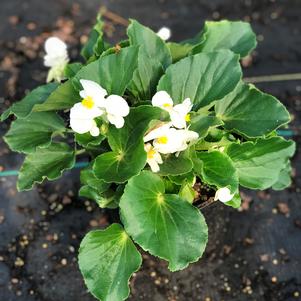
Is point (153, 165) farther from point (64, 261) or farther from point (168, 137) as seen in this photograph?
point (64, 261)

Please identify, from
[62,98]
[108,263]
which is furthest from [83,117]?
[108,263]

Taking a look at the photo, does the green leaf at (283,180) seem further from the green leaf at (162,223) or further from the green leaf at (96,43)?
the green leaf at (96,43)

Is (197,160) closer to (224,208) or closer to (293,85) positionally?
(224,208)

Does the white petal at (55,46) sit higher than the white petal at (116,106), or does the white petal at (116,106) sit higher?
the white petal at (116,106)

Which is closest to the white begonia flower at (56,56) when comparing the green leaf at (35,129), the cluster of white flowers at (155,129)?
the green leaf at (35,129)

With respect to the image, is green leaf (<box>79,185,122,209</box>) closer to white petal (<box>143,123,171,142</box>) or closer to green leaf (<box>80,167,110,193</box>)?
green leaf (<box>80,167,110,193</box>)

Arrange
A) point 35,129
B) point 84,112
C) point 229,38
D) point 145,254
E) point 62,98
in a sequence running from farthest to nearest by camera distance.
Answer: point 145,254, point 229,38, point 35,129, point 62,98, point 84,112
